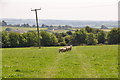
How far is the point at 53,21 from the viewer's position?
183750mm

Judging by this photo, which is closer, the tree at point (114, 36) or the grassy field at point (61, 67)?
the grassy field at point (61, 67)

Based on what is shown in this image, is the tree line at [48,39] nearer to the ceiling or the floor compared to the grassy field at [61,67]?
nearer to the floor

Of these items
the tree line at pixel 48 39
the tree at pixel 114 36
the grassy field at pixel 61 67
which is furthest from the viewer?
the tree line at pixel 48 39

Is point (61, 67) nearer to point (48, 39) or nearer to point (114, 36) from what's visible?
point (114, 36)

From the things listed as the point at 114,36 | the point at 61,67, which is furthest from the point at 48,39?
the point at 61,67

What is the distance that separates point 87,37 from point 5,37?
48.1 m

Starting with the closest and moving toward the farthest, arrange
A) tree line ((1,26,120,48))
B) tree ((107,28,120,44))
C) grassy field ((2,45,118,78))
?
grassy field ((2,45,118,78)) → tree ((107,28,120,44)) → tree line ((1,26,120,48))

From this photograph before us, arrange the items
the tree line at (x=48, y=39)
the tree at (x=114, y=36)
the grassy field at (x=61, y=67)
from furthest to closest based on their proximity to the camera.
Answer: the tree line at (x=48, y=39) → the tree at (x=114, y=36) → the grassy field at (x=61, y=67)

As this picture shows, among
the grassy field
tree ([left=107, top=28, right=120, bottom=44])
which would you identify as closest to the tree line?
tree ([left=107, top=28, right=120, bottom=44])

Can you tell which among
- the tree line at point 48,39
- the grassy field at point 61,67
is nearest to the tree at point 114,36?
the tree line at point 48,39

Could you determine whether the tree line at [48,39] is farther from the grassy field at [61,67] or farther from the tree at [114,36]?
the grassy field at [61,67]

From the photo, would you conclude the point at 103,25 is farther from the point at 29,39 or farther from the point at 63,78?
the point at 63,78

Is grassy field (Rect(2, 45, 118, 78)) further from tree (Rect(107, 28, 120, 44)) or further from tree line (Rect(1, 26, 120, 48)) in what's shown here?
tree (Rect(107, 28, 120, 44))

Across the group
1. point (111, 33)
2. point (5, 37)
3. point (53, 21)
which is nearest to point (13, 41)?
point (5, 37)
